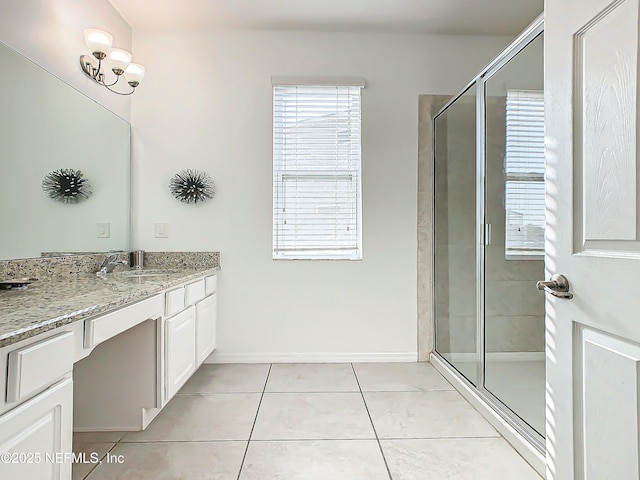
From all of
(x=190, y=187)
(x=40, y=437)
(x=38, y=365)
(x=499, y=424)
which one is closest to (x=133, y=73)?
(x=190, y=187)

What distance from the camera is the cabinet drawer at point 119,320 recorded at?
127cm

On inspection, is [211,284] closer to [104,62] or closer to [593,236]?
[104,62]

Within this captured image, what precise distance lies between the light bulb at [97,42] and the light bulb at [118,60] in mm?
124

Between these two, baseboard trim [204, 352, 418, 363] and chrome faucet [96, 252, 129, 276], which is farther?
baseboard trim [204, 352, 418, 363]

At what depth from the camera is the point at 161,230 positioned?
9.78 ft

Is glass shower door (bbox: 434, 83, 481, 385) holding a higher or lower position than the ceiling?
lower

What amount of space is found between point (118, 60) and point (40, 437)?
2.37 m

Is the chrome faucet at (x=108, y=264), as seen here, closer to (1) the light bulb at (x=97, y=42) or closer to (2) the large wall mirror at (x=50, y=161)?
(2) the large wall mirror at (x=50, y=161)

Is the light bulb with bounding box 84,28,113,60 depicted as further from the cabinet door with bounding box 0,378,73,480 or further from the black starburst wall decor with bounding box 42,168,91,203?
the cabinet door with bounding box 0,378,73,480

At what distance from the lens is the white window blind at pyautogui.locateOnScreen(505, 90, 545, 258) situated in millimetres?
1888

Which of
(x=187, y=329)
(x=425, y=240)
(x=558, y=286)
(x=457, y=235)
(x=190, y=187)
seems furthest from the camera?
(x=425, y=240)

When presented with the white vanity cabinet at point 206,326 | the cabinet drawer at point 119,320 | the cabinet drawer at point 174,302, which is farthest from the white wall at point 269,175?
the cabinet drawer at point 119,320

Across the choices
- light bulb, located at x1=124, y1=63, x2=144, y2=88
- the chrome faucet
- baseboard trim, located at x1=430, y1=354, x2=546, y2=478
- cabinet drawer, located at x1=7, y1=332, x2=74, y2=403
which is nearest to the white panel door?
baseboard trim, located at x1=430, y1=354, x2=546, y2=478

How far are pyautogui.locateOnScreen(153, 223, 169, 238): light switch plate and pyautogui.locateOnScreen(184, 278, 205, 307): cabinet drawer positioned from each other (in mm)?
649
